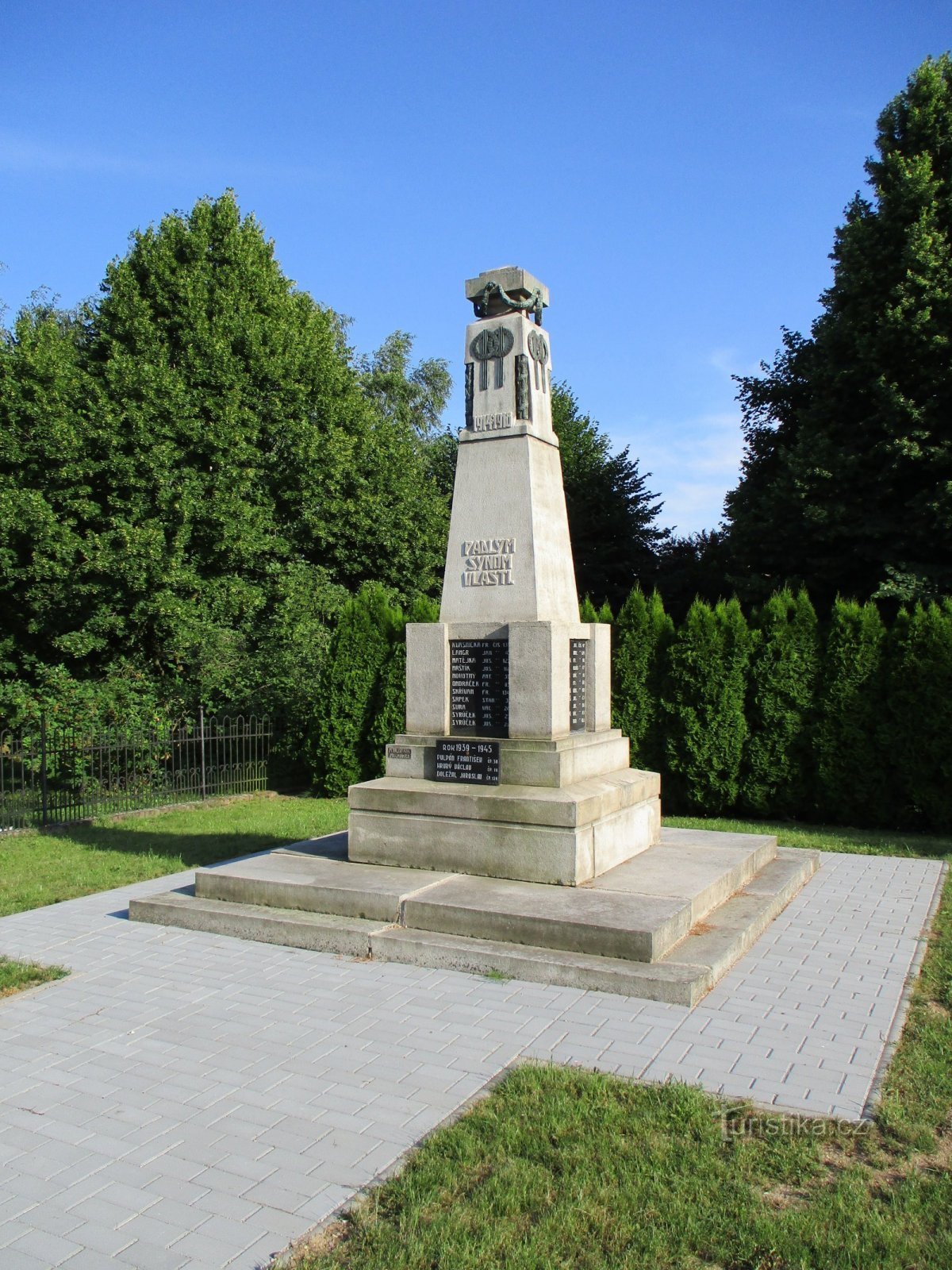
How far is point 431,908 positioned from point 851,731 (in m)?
7.81

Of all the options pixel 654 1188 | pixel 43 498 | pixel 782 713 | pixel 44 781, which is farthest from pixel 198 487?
pixel 654 1188

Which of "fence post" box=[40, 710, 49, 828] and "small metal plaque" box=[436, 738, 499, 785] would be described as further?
"fence post" box=[40, 710, 49, 828]

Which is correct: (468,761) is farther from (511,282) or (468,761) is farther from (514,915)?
(511,282)

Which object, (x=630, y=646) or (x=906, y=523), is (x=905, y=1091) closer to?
(x=630, y=646)

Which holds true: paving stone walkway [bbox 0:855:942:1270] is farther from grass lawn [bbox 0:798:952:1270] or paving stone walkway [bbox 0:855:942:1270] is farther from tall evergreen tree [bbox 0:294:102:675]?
tall evergreen tree [bbox 0:294:102:675]

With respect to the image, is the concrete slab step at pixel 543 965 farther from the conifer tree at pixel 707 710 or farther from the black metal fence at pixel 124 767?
the black metal fence at pixel 124 767

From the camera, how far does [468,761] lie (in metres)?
7.48

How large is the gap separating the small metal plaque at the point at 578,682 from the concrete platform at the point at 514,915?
1.22m

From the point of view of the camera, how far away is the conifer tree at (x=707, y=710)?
511 inches

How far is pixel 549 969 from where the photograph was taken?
230 inches

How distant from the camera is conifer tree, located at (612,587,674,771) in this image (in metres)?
13.6

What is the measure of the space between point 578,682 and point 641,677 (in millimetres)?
5743

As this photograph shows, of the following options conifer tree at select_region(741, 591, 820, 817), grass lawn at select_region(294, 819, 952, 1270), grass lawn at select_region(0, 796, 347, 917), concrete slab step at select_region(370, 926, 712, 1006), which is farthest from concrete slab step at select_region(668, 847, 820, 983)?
grass lawn at select_region(0, 796, 347, 917)

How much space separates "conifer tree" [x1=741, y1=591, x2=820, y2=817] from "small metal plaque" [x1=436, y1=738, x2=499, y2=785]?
21.5 feet
